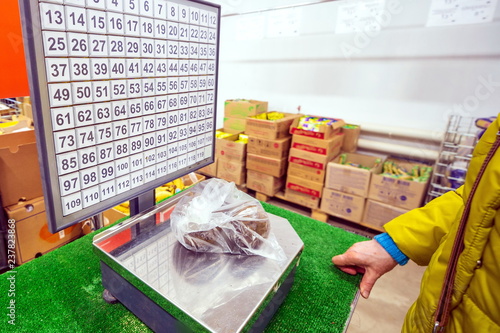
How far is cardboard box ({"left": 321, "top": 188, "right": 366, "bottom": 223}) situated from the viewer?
7.64ft

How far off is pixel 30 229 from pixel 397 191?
2.33 meters

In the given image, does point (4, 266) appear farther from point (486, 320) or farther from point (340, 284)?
point (486, 320)

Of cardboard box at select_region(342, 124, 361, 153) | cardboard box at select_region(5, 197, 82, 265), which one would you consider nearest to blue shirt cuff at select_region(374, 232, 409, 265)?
cardboard box at select_region(5, 197, 82, 265)

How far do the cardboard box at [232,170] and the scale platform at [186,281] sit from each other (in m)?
2.03

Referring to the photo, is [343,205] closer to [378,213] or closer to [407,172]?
[378,213]

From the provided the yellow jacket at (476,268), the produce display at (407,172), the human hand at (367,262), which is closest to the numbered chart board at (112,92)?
the human hand at (367,262)

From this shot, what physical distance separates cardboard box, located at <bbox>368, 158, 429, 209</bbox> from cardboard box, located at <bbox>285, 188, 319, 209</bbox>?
1.55 ft

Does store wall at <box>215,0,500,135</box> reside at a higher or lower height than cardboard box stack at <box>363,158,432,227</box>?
higher

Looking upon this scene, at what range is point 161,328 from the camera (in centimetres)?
58

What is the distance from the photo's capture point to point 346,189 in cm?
234

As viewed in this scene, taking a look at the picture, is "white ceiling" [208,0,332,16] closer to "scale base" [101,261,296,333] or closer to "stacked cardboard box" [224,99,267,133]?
"stacked cardboard box" [224,99,267,133]

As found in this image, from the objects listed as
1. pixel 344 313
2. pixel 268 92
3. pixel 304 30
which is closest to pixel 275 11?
pixel 304 30

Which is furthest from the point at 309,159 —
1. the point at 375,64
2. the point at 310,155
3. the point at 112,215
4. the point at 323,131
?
the point at 112,215

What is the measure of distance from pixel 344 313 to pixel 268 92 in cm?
271
